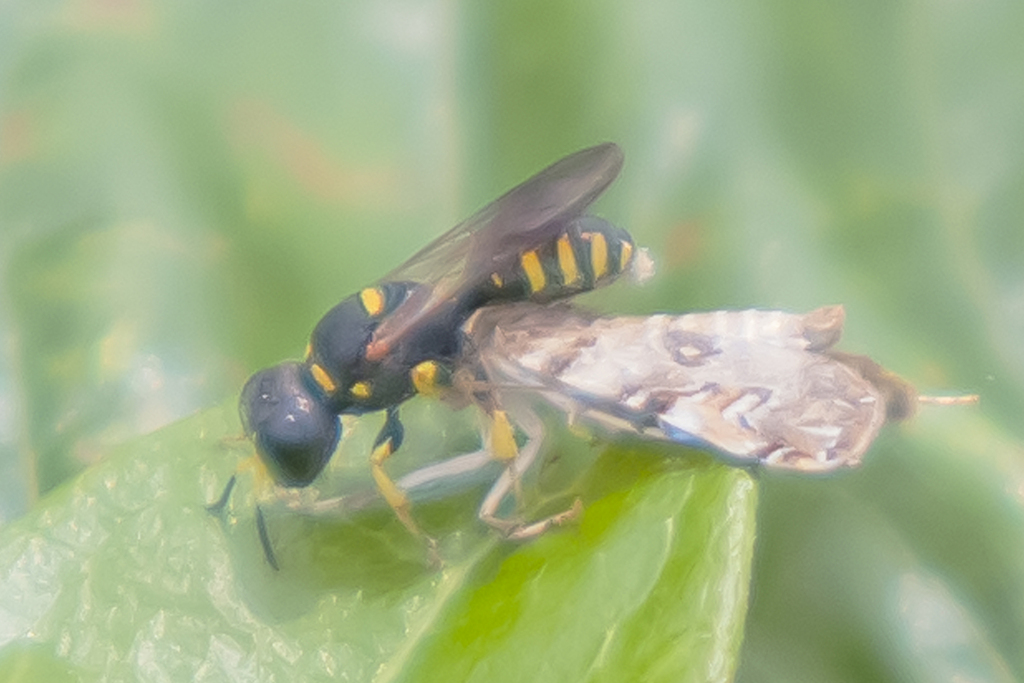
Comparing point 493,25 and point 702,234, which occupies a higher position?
point 493,25

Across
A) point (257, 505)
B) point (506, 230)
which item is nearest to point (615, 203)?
point (506, 230)

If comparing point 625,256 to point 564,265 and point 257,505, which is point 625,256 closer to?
point 564,265

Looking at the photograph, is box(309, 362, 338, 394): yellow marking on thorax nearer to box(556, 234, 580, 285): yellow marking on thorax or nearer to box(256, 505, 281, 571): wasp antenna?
box(256, 505, 281, 571): wasp antenna

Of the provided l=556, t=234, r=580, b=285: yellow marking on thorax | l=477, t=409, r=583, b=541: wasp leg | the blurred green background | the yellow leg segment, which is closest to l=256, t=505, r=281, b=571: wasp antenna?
the yellow leg segment

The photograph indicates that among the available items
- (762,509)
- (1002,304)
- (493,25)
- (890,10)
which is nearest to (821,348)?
(762,509)

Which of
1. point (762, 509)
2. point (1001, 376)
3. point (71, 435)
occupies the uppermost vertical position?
point (71, 435)

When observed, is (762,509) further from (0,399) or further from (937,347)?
(0,399)
